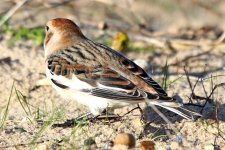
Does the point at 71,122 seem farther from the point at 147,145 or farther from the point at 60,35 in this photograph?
the point at 60,35

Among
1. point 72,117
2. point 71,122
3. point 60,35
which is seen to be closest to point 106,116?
point 71,122

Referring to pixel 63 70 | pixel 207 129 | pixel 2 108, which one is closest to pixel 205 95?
pixel 207 129

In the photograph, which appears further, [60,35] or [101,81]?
[60,35]

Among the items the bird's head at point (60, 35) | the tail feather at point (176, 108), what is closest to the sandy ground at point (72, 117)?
the tail feather at point (176, 108)

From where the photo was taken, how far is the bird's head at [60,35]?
623 cm

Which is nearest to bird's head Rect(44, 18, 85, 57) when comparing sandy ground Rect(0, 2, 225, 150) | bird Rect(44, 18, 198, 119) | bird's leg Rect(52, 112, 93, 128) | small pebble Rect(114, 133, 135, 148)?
bird Rect(44, 18, 198, 119)

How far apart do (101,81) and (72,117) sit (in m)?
0.56

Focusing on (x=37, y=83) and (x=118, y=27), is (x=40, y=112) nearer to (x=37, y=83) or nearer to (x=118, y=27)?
(x=37, y=83)

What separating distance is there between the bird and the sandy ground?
19 cm

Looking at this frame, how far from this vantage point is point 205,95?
6.27 m

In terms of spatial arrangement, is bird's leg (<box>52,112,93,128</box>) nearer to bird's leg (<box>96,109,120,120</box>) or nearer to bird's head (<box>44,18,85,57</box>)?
bird's leg (<box>96,109,120,120</box>)

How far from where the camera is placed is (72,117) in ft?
19.0

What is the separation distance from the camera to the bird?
5.25 metres

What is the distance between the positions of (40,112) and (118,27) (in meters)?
3.19
